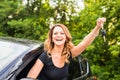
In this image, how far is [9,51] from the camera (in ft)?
15.5

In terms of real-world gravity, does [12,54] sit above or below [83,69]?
above

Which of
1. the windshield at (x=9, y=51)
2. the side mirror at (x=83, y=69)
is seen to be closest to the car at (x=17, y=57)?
the windshield at (x=9, y=51)

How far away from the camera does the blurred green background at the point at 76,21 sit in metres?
10.4

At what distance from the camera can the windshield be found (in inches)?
175

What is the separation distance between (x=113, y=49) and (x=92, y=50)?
0.61m

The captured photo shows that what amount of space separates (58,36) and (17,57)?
0.59 m

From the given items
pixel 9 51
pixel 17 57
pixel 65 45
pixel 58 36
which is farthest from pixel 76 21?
pixel 17 57

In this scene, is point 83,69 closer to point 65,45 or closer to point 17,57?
point 65,45

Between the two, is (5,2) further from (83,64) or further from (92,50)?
(83,64)

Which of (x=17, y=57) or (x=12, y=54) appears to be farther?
(x=12, y=54)

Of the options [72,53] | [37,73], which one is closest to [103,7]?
[72,53]

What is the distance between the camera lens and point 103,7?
1066cm

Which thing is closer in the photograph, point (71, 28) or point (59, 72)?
point (59, 72)

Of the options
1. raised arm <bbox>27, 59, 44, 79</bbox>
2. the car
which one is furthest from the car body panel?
raised arm <bbox>27, 59, 44, 79</bbox>
